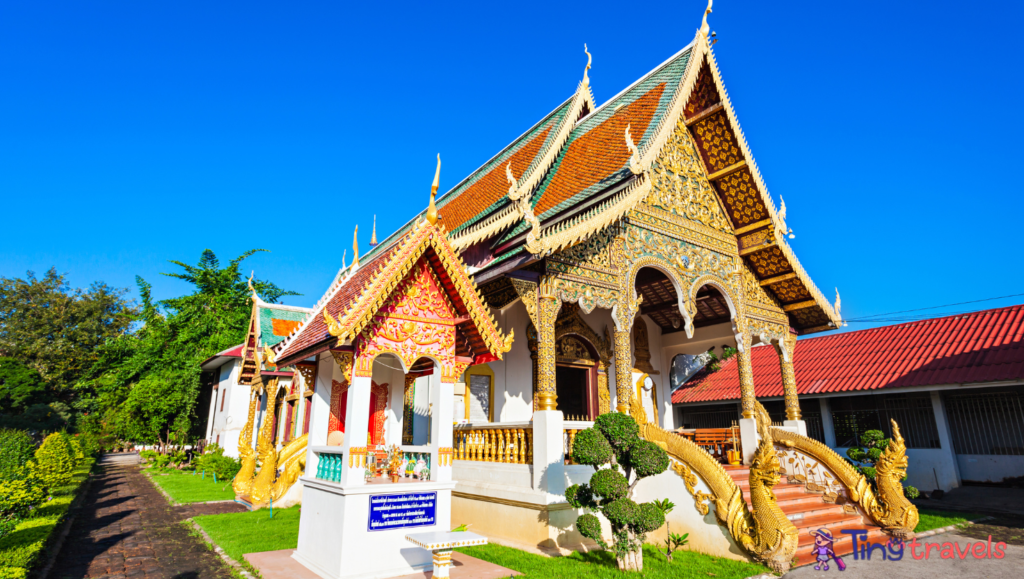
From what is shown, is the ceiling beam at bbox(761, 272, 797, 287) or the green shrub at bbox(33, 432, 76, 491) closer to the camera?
the green shrub at bbox(33, 432, 76, 491)

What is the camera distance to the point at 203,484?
14891 millimetres

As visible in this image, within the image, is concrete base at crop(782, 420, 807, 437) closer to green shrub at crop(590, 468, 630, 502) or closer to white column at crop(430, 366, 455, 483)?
green shrub at crop(590, 468, 630, 502)

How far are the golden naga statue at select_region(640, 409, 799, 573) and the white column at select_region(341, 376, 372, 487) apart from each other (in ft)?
13.8

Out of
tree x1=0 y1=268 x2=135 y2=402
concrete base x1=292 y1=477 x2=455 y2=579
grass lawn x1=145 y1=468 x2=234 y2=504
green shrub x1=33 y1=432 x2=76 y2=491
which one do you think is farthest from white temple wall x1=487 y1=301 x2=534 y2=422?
tree x1=0 y1=268 x2=135 y2=402

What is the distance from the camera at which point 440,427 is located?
5.97m

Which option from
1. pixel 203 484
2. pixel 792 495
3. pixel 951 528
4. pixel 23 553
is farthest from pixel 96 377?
pixel 951 528

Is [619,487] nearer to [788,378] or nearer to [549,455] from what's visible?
[549,455]

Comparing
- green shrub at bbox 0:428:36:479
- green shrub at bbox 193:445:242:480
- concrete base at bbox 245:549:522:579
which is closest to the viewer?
concrete base at bbox 245:549:522:579

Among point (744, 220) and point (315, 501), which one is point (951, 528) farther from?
point (315, 501)

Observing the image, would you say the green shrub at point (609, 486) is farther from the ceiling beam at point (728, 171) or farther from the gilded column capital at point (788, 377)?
the ceiling beam at point (728, 171)

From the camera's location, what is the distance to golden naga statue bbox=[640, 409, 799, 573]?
6.03 metres

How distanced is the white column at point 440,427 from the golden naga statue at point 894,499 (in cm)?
637

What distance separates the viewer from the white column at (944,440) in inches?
490

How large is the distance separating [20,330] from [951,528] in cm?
4526
